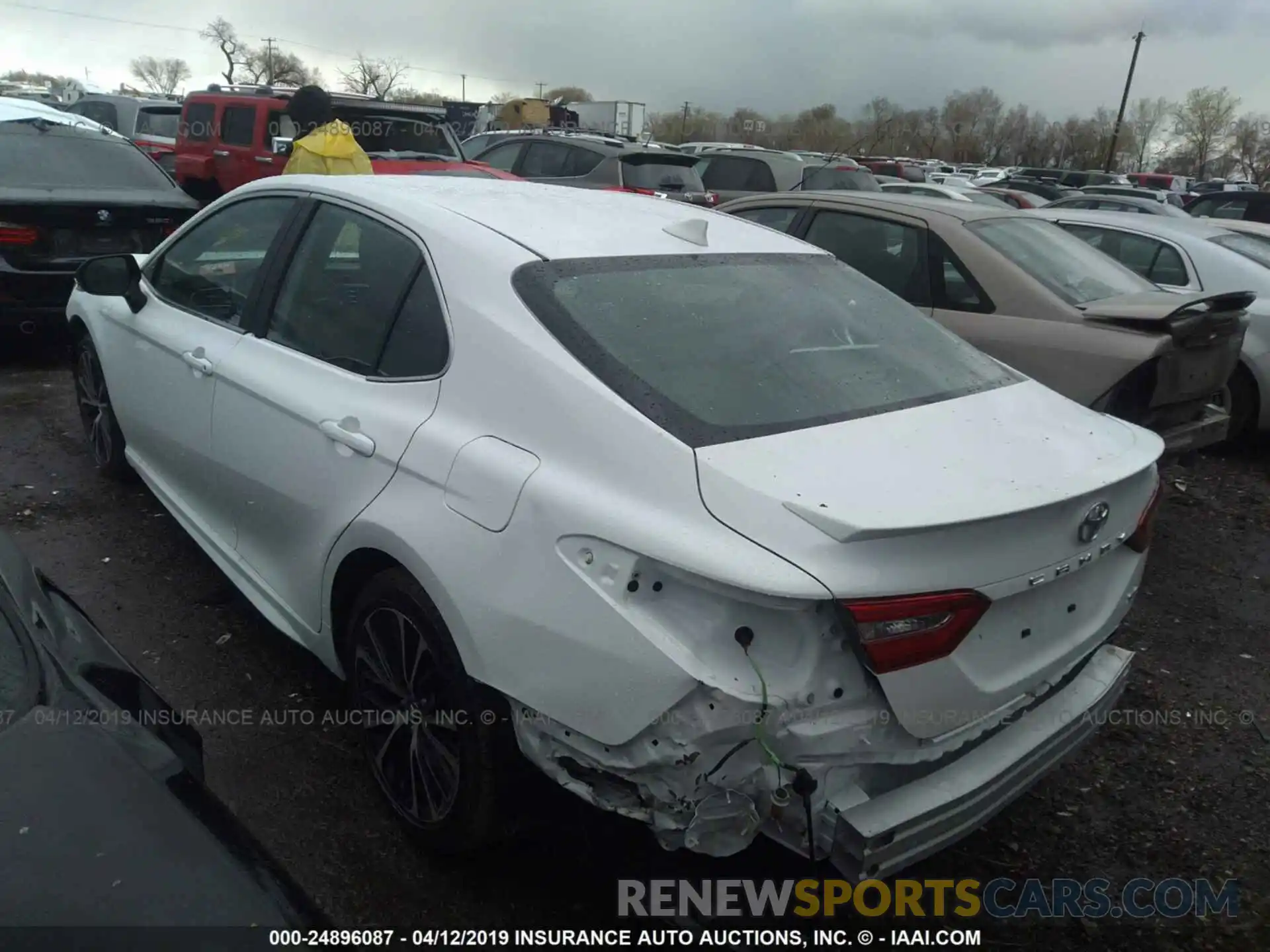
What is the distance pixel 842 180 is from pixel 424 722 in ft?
44.2

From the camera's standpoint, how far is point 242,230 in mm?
3621

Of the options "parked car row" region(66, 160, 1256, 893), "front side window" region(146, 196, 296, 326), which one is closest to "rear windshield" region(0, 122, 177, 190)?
"front side window" region(146, 196, 296, 326)

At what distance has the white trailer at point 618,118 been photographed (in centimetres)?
3472

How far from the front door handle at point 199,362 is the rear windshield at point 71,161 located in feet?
13.7

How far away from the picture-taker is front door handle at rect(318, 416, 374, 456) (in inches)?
103

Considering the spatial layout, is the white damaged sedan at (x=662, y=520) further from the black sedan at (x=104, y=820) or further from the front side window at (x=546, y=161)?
the front side window at (x=546, y=161)

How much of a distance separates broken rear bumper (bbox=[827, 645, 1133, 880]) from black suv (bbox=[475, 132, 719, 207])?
9243 mm

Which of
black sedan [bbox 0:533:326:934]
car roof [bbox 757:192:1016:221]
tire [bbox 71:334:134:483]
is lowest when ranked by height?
tire [bbox 71:334:134:483]

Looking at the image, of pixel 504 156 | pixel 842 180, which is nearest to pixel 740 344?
pixel 504 156

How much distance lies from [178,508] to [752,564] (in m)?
2.78

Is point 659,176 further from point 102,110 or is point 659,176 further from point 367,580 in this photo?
point 102,110

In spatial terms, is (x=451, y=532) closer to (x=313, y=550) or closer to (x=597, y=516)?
(x=597, y=516)

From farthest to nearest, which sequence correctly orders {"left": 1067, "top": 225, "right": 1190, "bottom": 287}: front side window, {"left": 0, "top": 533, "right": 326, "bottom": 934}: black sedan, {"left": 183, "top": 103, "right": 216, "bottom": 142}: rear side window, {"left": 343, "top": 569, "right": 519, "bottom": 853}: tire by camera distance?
{"left": 183, "top": 103, "right": 216, "bottom": 142}: rear side window, {"left": 1067, "top": 225, "right": 1190, "bottom": 287}: front side window, {"left": 343, "top": 569, "right": 519, "bottom": 853}: tire, {"left": 0, "top": 533, "right": 326, "bottom": 934}: black sedan

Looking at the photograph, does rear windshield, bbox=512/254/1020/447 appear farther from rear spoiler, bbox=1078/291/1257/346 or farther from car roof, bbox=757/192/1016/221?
car roof, bbox=757/192/1016/221
